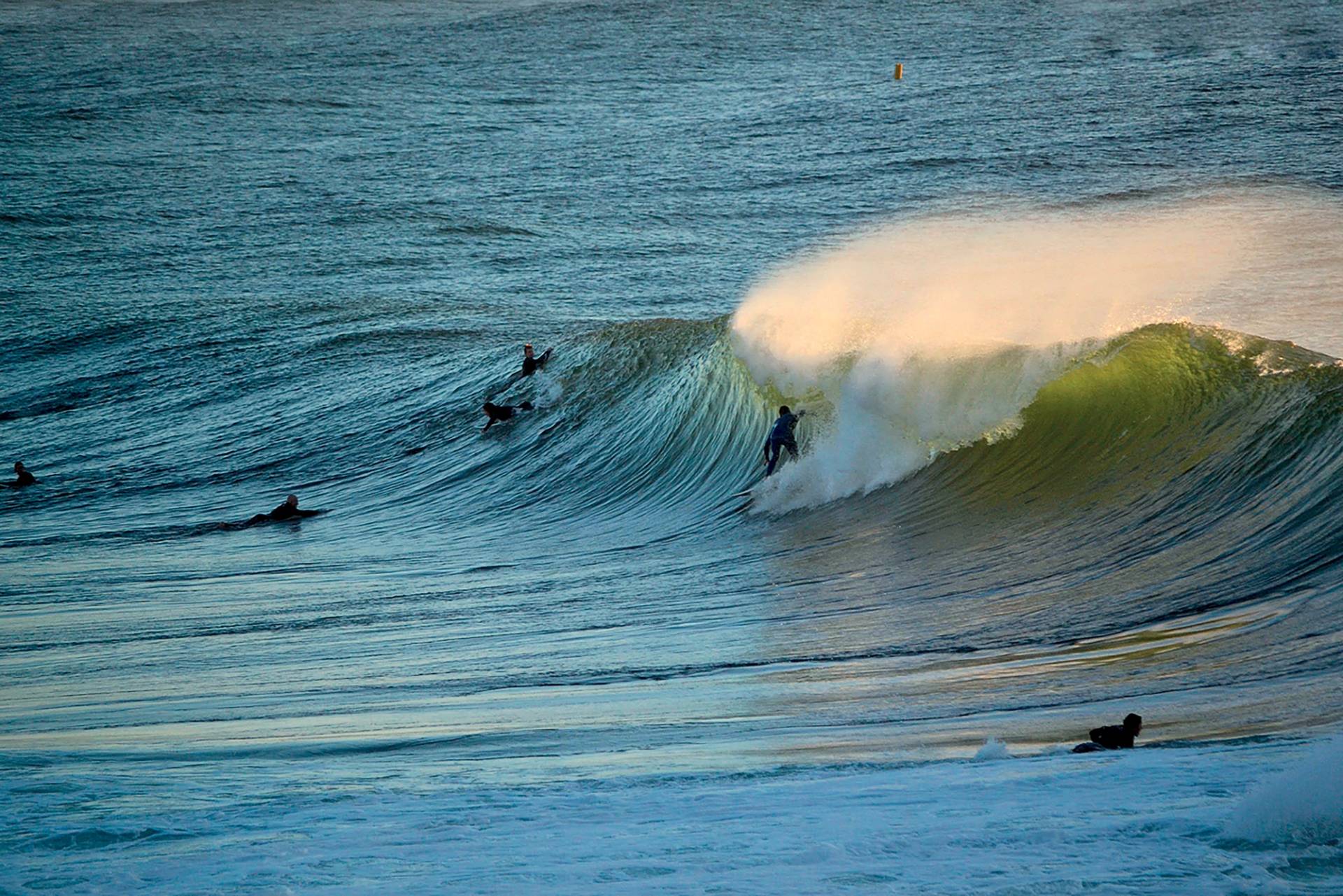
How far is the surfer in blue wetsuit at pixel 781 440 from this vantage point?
1121cm

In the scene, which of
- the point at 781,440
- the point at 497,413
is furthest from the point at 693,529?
the point at 497,413

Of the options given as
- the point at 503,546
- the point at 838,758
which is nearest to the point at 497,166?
the point at 503,546

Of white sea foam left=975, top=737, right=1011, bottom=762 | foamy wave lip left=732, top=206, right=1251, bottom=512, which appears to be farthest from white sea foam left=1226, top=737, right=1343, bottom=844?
foamy wave lip left=732, top=206, right=1251, bottom=512

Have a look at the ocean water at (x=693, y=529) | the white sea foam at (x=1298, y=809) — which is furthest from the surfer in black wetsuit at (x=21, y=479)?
the white sea foam at (x=1298, y=809)

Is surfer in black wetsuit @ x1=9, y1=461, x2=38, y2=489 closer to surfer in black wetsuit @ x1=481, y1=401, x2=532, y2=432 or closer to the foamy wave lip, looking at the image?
surfer in black wetsuit @ x1=481, y1=401, x2=532, y2=432

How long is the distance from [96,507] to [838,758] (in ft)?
41.5

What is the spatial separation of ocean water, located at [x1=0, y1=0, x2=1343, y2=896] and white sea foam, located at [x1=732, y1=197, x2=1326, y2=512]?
5cm

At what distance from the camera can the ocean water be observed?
Result: 3.46 metres

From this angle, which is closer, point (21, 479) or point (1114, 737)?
point (1114, 737)

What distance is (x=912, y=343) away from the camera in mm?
11016

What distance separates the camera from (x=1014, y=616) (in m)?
6.86

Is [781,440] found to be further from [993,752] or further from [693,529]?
[993,752]

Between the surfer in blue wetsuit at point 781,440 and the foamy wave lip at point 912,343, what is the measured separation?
0.13m

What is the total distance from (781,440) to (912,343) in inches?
52.8
